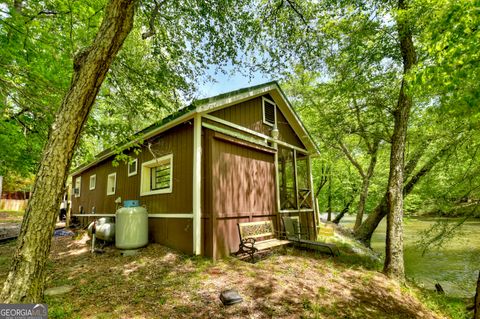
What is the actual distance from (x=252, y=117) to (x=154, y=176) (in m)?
3.63

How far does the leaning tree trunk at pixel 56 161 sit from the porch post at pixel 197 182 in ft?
9.17

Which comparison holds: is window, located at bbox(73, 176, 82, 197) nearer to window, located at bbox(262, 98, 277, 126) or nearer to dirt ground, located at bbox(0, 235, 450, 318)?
dirt ground, located at bbox(0, 235, 450, 318)

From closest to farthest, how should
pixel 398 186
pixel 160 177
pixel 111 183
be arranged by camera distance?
1. pixel 398 186
2. pixel 160 177
3. pixel 111 183

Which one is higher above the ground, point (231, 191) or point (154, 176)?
point (154, 176)

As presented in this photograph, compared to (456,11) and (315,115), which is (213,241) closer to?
(456,11)

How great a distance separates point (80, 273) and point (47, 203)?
299cm

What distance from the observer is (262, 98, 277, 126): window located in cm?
795

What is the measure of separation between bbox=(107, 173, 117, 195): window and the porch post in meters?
5.32

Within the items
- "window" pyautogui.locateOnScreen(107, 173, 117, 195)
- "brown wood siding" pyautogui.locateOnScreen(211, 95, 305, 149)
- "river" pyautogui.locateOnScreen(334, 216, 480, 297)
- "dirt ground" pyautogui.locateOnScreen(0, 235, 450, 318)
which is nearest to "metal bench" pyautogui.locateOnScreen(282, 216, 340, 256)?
"dirt ground" pyautogui.locateOnScreen(0, 235, 450, 318)

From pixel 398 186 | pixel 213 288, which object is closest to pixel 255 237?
pixel 213 288

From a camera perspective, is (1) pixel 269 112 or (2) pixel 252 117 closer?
(2) pixel 252 117

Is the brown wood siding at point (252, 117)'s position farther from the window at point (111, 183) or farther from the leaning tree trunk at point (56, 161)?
the window at point (111, 183)

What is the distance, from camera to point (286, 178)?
8.75m

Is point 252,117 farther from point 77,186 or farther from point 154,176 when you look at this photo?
point 77,186
